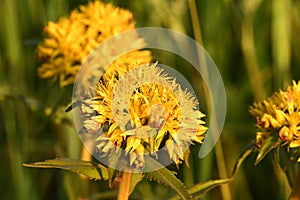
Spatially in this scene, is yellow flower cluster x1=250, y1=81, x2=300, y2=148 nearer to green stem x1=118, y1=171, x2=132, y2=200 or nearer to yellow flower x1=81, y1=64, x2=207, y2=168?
yellow flower x1=81, y1=64, x2=207, y2=168

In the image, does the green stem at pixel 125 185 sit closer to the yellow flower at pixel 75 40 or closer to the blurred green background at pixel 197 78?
the yellow flower at pixel 75 40

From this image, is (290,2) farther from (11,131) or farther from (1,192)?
(1,192)

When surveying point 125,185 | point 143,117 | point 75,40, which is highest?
point 75,40

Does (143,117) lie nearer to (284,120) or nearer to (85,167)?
(85,167)

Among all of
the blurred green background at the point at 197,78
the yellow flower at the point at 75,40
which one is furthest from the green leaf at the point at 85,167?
the blurred green background at the point at 197,78

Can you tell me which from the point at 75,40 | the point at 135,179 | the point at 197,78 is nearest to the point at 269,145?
the point at 135,179

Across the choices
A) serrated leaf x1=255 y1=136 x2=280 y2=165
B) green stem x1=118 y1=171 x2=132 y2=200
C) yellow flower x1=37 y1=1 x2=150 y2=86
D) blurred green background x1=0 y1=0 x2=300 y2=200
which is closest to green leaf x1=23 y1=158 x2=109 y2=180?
green stem x1=118 y1=171 x2=132 y2=200

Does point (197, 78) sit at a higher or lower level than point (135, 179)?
higher
